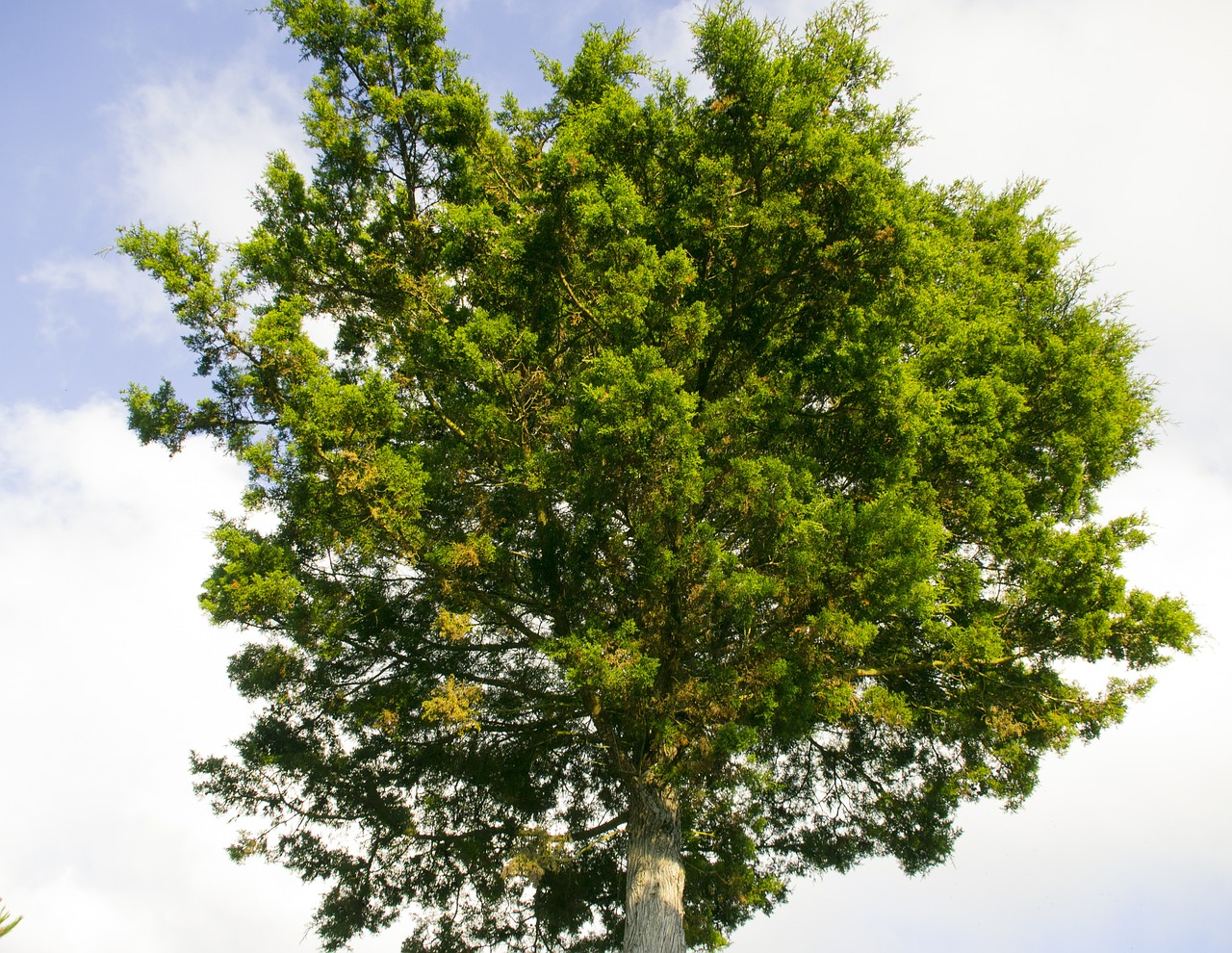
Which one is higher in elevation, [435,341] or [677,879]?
[435,341]

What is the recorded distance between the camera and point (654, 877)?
26.2 feet

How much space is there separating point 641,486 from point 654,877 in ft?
13.0

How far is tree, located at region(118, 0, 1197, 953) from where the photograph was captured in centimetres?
769

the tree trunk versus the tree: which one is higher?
the tree

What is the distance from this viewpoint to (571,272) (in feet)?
29.6

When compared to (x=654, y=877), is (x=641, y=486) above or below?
above

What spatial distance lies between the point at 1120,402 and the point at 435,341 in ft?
26.8

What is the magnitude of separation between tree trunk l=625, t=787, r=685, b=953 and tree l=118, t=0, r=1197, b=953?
38 mm

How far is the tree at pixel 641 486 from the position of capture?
769 cm

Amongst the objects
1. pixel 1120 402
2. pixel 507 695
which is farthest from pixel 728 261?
pixel 507 695

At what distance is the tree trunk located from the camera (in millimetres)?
7547

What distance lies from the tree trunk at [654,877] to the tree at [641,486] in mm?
→ 38

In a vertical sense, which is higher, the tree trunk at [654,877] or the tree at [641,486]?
the tree at [641,486]

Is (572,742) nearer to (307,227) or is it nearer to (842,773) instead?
(842,773)
